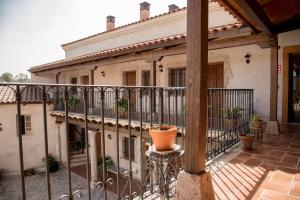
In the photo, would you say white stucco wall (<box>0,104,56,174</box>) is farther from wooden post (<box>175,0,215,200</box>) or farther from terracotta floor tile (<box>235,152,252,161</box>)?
wooden post (<box>175,0,215,200</box>)

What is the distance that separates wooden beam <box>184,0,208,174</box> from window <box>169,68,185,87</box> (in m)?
7.62

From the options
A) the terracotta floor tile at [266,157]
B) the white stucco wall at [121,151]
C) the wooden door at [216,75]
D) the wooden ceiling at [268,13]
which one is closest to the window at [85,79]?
the white stucco wall at [121,151]

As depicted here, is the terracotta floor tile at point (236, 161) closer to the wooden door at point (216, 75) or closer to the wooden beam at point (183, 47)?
the wooden beam at point (183, 47)

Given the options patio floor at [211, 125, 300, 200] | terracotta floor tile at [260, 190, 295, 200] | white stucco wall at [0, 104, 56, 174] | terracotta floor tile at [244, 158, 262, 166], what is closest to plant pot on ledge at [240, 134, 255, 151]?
patio floor at [211, 125, 300, 200]

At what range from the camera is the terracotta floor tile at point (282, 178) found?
3184 millimetres

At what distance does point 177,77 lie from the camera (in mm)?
10148

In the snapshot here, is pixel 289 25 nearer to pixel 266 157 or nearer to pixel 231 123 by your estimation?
pixel 231 123

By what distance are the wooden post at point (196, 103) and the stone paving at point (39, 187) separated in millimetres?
7338

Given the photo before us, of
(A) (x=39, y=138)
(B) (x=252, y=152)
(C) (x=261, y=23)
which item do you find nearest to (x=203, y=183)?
(B) (x=252, y=152)

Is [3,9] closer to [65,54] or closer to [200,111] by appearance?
[200,111]

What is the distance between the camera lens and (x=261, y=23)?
198 inches

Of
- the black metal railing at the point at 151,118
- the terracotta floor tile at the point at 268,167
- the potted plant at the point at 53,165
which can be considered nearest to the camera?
the black metal railing at the point at 151,118

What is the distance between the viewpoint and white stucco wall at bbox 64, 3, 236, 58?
33.2 ft

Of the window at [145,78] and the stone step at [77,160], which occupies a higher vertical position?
the window at [145,78]
